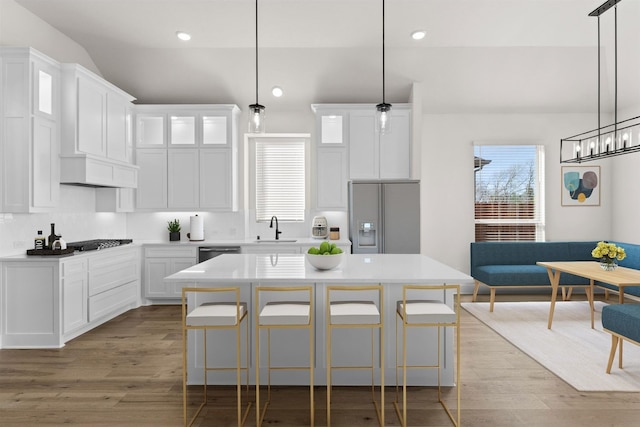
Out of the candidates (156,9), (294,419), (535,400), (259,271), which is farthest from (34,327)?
(535,400)

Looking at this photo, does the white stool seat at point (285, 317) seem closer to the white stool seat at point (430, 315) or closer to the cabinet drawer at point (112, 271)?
the white stool seat at point (430, 315)

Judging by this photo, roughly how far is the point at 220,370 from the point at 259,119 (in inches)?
80.5

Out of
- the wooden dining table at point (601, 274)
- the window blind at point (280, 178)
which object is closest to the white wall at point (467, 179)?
the wooden dining table at point (601, 274)

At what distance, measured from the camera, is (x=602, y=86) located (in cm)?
596

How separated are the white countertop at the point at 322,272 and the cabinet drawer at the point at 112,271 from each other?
6.43 feet

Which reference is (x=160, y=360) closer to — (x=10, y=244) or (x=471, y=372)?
(x=10, y=244)

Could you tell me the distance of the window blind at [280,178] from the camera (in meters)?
6.50

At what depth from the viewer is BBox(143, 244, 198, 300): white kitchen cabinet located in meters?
5.65

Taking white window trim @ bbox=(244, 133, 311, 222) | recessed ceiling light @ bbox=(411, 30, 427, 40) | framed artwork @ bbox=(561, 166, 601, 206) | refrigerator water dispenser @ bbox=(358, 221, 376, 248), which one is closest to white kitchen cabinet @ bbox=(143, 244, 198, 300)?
white window trim @ bbox=(244, 133, 311, 222)

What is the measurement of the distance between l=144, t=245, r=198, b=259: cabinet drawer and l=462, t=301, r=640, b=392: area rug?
3971mm

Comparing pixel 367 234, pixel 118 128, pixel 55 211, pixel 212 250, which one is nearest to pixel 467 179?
pixel 367 234

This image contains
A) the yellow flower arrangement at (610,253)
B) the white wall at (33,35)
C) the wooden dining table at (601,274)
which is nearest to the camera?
the wooden dining table at (601,274)

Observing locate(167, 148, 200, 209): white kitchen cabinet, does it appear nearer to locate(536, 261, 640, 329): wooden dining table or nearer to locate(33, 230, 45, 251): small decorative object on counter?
locate(33, 230, 45, 251): small decorative object on counter

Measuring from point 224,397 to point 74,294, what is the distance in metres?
2.37
